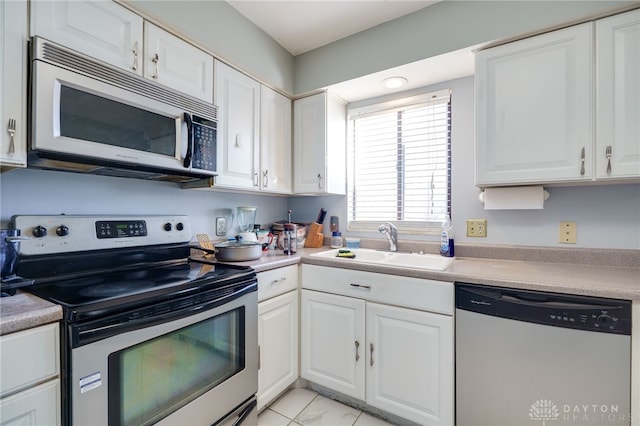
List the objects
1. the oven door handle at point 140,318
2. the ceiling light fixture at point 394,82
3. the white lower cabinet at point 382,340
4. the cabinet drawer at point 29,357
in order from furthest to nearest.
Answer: the ceiling light fixture at point 394,82, the white lower cabinet at point 382,340, the oven door handle at point 140,318, the cabinet drawer at point 29,357

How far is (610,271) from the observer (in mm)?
1407

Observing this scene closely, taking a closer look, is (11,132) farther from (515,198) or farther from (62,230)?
(515,198)

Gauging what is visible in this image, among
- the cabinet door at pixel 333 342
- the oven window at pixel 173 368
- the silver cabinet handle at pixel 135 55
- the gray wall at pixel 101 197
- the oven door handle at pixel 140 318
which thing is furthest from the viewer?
the cabinet door at pixel 333 342

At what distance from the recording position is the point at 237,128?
1.85 meters

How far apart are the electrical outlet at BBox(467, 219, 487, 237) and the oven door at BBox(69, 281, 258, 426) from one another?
4.68 feet

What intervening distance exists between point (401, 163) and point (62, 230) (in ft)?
6.72

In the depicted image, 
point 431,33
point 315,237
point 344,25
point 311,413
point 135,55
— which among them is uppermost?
point 344,25

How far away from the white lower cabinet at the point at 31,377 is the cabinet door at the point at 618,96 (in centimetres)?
225

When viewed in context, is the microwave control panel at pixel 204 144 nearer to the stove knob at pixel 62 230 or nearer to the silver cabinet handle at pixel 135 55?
the silver cabinet handle at pixel 135 55

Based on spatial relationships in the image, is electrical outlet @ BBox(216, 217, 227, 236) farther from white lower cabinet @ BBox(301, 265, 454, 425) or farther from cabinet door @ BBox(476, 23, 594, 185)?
cabinet door @ BBox(476, 23, 594, 185)

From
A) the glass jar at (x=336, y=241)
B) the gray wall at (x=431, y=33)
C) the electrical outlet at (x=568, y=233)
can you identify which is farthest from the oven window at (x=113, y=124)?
the electrical outlet at (x=568, y=233)

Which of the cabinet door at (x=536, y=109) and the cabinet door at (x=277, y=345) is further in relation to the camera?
the cabinet door at (x=277, y=345)

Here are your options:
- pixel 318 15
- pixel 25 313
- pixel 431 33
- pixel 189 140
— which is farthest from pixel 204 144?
pixel 431 33

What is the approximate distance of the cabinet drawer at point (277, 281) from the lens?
1.60m
